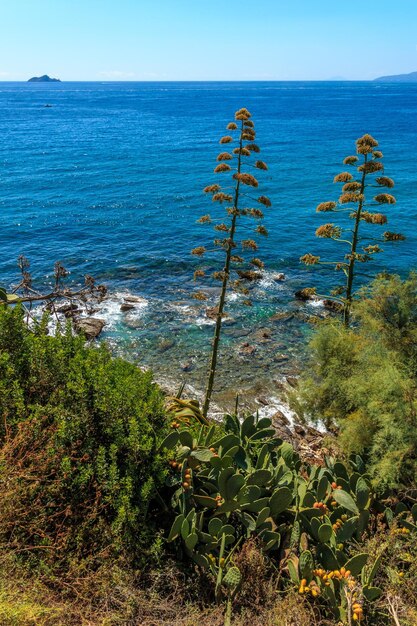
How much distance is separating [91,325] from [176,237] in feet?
45.8

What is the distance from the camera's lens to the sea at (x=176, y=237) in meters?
20.9

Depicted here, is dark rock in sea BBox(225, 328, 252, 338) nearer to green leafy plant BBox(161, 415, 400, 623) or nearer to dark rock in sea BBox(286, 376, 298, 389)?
dark rock in sea BBox(286, 376, 298, 389)

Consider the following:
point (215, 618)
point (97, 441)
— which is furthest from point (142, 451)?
point (215, 618)

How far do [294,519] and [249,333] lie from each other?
631 inches

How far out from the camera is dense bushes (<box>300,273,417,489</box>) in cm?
746

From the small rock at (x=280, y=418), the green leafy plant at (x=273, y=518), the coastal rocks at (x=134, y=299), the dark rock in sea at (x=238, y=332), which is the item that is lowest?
the small rock at (x=280, y=418)

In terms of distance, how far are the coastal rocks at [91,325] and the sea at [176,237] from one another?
15.8 inches

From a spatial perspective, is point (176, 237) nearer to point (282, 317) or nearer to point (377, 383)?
point (282, 317)

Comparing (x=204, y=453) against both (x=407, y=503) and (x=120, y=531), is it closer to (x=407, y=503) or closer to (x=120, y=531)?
(x=120, y=531)

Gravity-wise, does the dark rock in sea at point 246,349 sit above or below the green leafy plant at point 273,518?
below

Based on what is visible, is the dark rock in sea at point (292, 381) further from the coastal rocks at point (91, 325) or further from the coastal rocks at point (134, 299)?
the coastal rocks at point (134, 299)

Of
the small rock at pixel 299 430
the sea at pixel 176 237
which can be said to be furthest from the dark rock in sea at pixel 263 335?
the small rock at pixel 299 430

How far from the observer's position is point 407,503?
7703mm

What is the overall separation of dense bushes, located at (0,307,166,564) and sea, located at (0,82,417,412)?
926 cm
